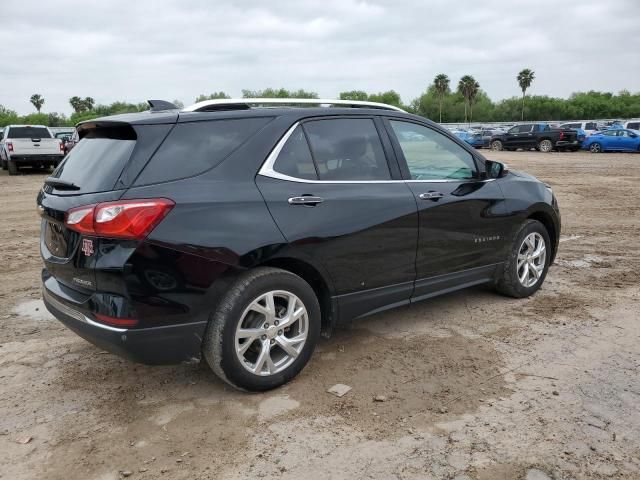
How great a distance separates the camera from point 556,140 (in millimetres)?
32188

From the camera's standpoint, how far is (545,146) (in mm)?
32938

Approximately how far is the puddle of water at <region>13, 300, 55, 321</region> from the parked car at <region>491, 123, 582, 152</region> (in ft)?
104

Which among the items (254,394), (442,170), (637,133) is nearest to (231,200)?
(254,394)

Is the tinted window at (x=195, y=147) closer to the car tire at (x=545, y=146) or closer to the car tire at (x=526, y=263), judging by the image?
the car tire at (x=526, y=263)

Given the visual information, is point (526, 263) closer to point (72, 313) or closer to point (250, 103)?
point (250, 103)

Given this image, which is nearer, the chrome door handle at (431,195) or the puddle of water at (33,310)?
the chrome door handle at (431,195)

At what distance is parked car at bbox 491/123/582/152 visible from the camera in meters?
31.8

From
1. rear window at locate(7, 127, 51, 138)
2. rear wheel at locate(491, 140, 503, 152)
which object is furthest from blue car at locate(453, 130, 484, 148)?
rear window at locate(7, 127, 51, 138)

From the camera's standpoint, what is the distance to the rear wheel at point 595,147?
30867 mm

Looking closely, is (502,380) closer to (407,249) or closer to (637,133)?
(407,249)

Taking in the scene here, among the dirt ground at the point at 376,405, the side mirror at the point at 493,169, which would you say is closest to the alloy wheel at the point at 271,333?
the dirt ground at the point at 376,405

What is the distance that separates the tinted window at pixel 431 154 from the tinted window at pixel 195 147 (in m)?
1.31

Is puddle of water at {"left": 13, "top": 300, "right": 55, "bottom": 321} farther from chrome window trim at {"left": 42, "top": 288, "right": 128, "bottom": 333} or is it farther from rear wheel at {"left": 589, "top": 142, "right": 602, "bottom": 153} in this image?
rear wheel at {"left": 589, "top": 142, "right": 602, "bottom": 153}

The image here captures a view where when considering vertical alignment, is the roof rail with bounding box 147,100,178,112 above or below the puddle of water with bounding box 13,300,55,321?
above
